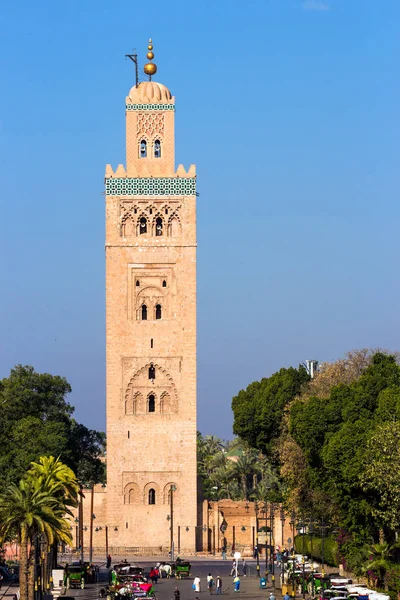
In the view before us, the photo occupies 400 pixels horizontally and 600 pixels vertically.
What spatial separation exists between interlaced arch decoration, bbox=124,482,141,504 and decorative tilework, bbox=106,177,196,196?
55.8ft

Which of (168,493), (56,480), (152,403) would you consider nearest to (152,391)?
(152,403)

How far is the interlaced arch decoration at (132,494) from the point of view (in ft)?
273

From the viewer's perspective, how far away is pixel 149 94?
86750 millimetres

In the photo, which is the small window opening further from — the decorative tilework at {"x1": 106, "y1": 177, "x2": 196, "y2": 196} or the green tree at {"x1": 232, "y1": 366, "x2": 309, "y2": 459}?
the green tree at {"x1": 232, "y1": 366, "x2": 309, "y2": 459}

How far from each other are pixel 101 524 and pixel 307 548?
15.2 meters

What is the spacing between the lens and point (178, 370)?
276 feet

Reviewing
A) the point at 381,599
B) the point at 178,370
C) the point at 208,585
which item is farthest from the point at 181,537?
the point at 381,599

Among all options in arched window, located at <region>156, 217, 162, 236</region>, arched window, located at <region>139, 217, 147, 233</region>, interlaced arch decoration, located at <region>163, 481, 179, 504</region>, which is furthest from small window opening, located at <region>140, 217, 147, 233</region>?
interlaced arch decoration, located at <region>163, 481, 179, 504</region>

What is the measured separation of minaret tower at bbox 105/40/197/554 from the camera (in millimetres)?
83125

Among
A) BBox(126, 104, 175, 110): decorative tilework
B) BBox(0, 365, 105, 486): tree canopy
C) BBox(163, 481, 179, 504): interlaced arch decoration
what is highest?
BBox(126, 104, 175, 110): decorative tilework

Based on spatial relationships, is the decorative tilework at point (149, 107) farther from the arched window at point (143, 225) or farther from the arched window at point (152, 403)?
the arched window at point (152, 403)

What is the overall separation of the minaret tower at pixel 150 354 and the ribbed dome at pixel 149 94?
136 inches

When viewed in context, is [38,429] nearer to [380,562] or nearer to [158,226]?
[158,226]

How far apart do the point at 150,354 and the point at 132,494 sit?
813 cm
